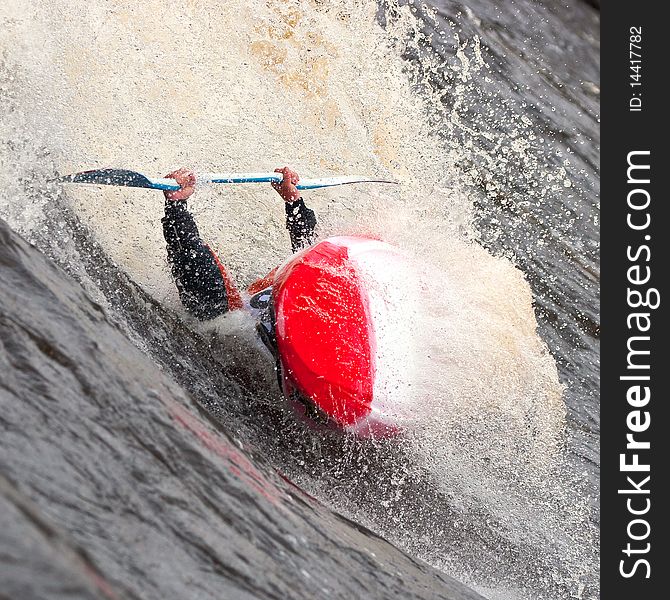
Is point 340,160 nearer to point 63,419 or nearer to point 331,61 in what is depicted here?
point 331,61

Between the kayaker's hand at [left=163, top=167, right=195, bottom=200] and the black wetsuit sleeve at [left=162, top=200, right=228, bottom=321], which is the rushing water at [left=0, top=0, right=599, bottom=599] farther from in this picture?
the kayaker's hand at [left=163, top=167, right=195, bottom=200]

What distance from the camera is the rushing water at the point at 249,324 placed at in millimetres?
1670

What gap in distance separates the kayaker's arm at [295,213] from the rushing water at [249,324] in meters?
0.21

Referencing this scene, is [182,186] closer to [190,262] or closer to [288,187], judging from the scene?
[190,262]

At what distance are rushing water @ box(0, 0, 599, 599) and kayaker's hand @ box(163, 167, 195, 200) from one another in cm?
35


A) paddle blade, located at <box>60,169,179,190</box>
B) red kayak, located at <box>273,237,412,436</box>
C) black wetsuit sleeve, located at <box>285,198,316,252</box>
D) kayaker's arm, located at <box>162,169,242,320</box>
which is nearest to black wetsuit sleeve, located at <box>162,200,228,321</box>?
kayaker's arm, located at <box>162,169,242,320</box>

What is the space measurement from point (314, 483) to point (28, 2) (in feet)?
7.79

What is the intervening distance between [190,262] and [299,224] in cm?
63

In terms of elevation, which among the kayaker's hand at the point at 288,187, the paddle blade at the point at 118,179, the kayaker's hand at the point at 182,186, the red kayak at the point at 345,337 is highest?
the paddle blade at the point at 118,179

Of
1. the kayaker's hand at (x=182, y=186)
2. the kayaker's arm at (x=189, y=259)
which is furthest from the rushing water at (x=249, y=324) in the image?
the kayaker's hand at (x=182, y=186)

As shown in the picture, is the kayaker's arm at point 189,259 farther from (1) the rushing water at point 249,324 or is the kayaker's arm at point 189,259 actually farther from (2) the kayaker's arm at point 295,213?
(2) the kayaker's arm at point 295,213

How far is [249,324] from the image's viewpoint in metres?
3.13

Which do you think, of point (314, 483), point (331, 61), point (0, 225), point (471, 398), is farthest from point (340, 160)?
point (0, 225)

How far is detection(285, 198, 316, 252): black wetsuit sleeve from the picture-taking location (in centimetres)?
357
